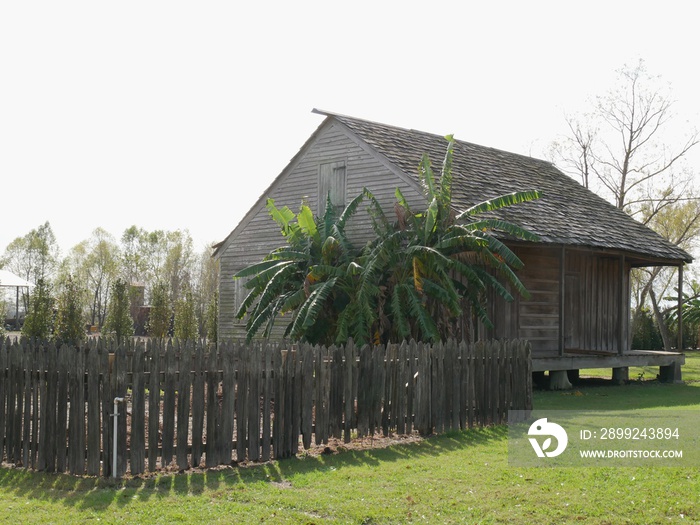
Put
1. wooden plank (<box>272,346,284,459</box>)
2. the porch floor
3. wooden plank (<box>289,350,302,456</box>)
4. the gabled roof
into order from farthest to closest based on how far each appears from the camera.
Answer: the gabled roof → the porch floor → wooden plank (<box>289,350,302,456</box>) → wooden plank (<box>272,346,284,459</box>)

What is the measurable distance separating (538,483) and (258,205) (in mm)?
17438

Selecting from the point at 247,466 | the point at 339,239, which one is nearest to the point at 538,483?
the point at 247,466

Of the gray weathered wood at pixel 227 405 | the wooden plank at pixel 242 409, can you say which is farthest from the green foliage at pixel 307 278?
the gray weathered wood at pixel 227 405

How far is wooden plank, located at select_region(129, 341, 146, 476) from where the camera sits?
9.27 m

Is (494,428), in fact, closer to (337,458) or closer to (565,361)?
(337,458)

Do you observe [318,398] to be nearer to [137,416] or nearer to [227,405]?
[227,405]

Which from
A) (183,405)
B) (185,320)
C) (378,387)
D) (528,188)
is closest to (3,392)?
(183,405)

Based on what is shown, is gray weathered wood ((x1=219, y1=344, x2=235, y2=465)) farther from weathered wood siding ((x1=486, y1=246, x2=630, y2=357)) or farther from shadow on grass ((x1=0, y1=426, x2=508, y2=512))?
weathered wood siding ((x1=486, y1=246, x2=630, y2=357))

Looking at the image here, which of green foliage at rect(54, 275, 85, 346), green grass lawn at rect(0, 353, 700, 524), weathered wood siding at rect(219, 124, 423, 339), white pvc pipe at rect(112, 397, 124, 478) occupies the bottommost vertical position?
green grass lawn at rect(0, 353, 700, 524)

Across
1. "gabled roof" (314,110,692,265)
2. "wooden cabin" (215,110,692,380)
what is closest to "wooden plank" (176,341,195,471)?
"wooden cabin" (215,110,692,380)

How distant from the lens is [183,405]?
31.6 ft

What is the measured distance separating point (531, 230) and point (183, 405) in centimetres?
1229

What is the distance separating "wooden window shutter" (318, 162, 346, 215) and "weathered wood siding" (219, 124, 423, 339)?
141 millimetres

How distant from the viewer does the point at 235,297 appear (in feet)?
84.2
